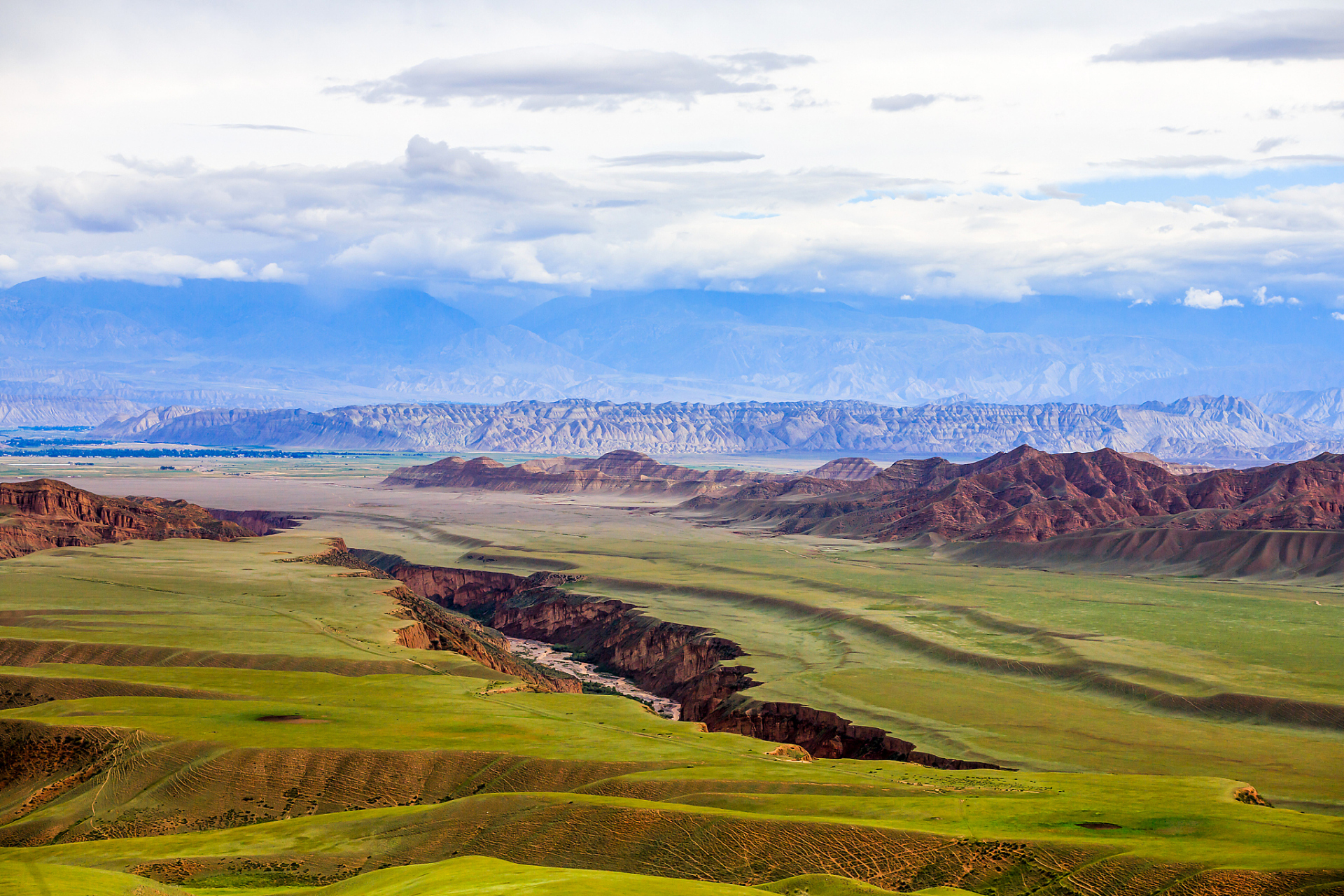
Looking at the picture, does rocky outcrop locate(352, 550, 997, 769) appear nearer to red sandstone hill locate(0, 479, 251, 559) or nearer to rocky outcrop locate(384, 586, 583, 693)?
rocky outcrop locate(384, 586, 583, 693)

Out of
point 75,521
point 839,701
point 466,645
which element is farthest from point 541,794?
point 75,521

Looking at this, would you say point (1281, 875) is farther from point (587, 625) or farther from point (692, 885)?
point (587, 625)

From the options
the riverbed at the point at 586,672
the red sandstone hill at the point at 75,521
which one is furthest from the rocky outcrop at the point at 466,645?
the red sandstone hill at the point at 75,521

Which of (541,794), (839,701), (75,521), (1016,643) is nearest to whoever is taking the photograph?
(541,794)

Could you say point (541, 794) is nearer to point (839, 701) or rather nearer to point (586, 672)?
point (839, 701)

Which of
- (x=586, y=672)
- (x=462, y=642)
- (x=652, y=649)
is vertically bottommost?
(x=586, y=672)

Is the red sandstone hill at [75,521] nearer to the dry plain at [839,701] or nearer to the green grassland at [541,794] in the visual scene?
the dry plain at [839,701]

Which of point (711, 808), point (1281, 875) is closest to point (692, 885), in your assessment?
point (711, 808)
